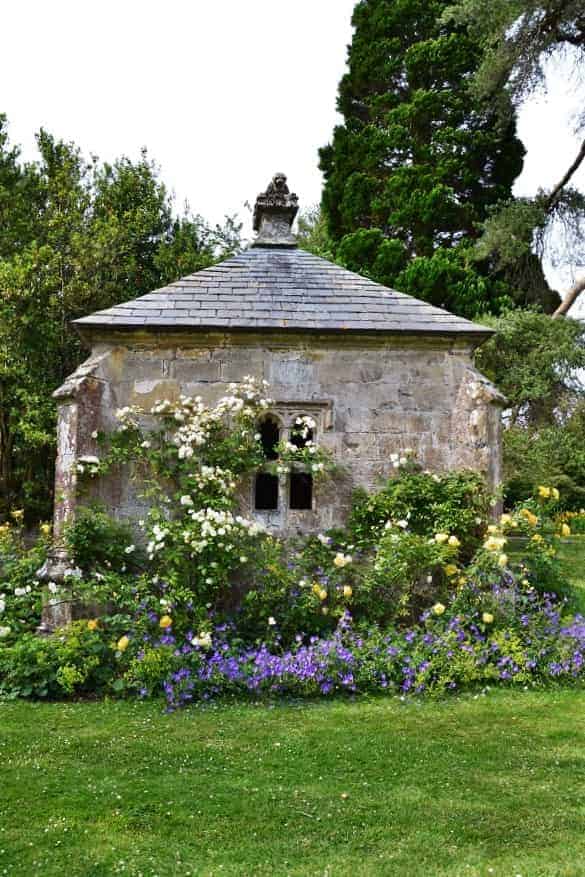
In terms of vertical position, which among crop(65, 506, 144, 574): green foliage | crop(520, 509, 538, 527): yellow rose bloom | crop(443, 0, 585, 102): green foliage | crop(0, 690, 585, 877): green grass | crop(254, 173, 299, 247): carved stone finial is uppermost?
crop(443, 0, 585, 102): green foliage

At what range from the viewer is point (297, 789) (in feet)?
14.2

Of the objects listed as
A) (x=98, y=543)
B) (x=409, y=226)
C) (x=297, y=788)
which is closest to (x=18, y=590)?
(x=98, y=543)

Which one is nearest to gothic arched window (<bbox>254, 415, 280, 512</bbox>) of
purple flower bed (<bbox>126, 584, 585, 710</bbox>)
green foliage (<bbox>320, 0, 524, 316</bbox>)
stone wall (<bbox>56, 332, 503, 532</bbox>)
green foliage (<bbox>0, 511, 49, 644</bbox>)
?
stone wall (<bbox>56, 332, 503, 532</bbox>)

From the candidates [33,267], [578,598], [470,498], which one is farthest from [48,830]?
[33,267]

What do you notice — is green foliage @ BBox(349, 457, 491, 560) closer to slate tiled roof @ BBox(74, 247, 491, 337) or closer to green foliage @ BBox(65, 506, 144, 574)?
slate tiled roof @ BBox(74, 247, 491, 337)

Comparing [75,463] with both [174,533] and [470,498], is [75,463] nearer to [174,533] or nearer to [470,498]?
[174,533]

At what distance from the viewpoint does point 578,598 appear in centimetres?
837

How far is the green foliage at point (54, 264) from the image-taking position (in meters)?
14.3

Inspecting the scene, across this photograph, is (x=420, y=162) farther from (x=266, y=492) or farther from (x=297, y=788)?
(x=297, y=788)

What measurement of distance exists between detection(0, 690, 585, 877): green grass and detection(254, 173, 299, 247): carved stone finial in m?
6.57

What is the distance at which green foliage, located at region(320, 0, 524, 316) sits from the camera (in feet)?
54.9

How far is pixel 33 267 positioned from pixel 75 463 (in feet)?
27.2

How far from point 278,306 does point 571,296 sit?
38.6 feet

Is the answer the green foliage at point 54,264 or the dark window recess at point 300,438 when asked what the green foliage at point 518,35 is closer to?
the green foliage at point 54,264
